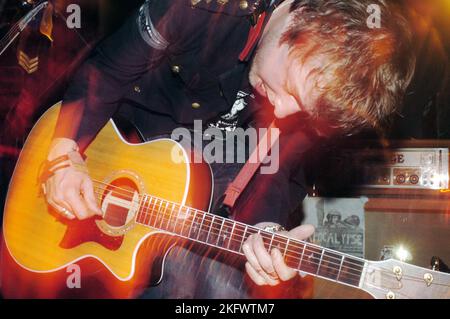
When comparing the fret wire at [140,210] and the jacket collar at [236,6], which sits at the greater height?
the jacket collar at [236,6]

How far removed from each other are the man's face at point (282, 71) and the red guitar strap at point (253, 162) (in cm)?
30

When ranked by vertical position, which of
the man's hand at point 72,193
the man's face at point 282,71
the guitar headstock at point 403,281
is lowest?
the guitar headstock at point 403,281

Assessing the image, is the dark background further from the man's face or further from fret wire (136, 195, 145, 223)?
the man's face

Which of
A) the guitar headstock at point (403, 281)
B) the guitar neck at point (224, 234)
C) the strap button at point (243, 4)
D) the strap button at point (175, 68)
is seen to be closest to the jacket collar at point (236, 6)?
the strap button at point (243, 4)

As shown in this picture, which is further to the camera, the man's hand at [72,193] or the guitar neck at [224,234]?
the man's hand at [72,193]

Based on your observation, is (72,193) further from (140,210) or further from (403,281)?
(403,281)

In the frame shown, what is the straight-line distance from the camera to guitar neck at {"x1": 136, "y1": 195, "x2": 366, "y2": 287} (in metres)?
1.39

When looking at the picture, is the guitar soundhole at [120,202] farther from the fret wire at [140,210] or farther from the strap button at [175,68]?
the strap button at [175,68]

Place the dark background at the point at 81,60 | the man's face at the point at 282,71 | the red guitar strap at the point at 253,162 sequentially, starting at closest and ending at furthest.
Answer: the man's face at the point at 282,71
the red guitar strap at the point at 253,162
the dark background at the point at 81,60

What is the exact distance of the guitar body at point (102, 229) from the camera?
1555 mm

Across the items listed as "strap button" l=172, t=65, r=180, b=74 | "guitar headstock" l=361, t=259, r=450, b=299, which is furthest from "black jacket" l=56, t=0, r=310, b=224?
"guitar headstock" l=361, t=259, r=450, b=299

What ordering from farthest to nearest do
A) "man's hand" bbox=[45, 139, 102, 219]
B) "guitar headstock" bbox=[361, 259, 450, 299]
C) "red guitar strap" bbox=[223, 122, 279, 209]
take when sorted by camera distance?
"red guitar strap" bbox=[223, 122, 279, 209], "man's hand" bbox=[45, 139, 102, 219], "guitar headstock" bbox=[361, 259, 450, 299]

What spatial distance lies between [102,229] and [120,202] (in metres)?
0.11

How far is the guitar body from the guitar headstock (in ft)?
2.01
